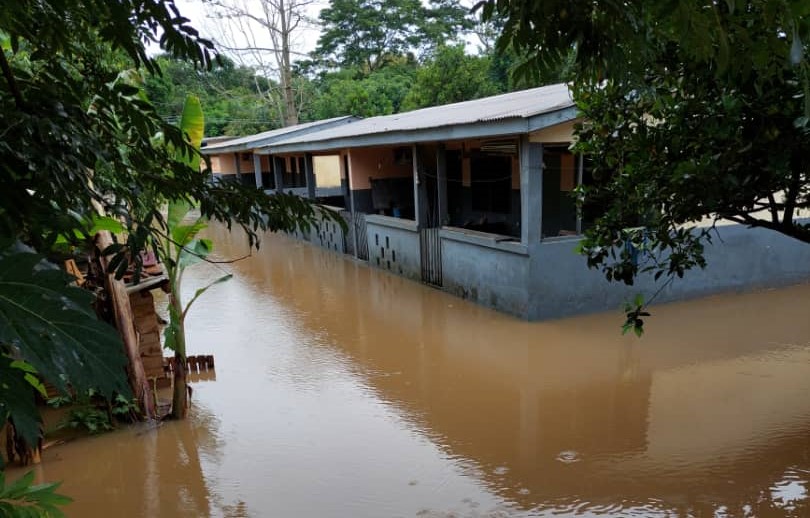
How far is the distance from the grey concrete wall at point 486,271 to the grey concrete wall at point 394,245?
1.13 m

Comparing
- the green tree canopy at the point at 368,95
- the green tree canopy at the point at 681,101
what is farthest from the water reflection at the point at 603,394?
the green tree canopy at the point at 368,95

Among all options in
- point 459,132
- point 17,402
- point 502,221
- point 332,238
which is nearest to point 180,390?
point 17,402

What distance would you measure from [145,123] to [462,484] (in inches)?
145

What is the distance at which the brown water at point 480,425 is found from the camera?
4.68 metres

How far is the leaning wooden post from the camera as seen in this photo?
5871 mm

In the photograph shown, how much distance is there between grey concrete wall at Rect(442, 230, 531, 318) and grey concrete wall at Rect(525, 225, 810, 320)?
22cm

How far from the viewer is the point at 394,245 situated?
42.5ft

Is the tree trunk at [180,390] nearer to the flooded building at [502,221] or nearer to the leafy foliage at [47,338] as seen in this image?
the flooded building at [502,221]

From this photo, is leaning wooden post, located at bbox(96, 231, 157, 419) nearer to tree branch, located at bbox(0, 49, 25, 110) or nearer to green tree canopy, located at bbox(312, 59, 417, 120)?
tree branch, located at bbox(0, 49, 25, 110)

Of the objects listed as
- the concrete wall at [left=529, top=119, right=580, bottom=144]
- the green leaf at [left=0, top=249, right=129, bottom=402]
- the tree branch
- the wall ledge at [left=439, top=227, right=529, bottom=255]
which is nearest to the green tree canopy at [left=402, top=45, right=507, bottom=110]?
the wall ledge at [left=439, top=227, right=529, bottom=255]

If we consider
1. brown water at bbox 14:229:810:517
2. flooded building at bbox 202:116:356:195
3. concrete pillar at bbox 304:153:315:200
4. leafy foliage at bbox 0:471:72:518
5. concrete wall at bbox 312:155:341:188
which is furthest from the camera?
concrete wall at bbox 312:155:341:188

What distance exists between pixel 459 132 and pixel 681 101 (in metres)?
6.13

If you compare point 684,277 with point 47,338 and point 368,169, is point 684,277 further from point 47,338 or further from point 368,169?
point 47,338

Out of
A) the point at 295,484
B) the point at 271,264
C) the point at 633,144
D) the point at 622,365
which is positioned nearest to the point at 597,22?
the point at 633,144
